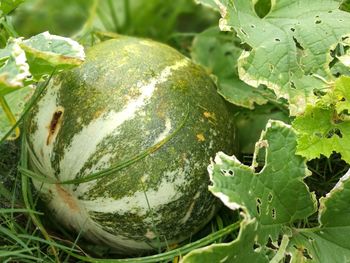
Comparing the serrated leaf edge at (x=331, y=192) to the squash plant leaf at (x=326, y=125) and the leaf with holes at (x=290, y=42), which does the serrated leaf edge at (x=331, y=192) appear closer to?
the squash plant leaf at (x=326, y=125)

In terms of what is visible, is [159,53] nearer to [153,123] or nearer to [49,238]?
[153,123]

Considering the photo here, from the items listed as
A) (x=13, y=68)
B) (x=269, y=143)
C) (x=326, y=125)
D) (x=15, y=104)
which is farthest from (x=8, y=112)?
(x=326, y=125)

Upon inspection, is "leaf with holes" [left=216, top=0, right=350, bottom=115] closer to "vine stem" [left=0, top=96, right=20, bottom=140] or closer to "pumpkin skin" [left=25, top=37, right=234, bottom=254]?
"pumpkin skin" [left=25, top=37, right=234, bottom=254]

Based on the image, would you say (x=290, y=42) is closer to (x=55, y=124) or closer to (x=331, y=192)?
(x=331, y=192)

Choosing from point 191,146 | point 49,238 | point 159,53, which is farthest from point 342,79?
point 49,238

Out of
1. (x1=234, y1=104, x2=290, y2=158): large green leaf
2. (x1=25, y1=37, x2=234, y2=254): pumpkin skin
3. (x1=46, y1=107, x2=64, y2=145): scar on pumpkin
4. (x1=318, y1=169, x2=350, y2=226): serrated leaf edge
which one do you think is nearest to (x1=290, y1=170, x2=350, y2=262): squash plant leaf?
(x1=318, y1=169, x2=350, y2=226): serrated leaf edge

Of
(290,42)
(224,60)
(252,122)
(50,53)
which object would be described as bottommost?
(252,122)
